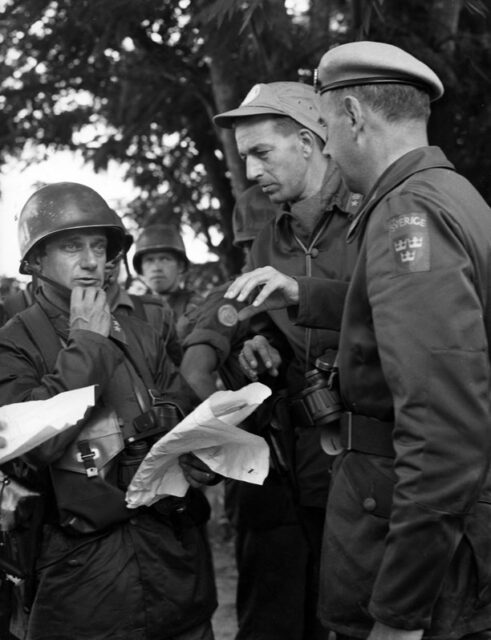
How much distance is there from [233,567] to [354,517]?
5.47 metres

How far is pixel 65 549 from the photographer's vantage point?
339 cm

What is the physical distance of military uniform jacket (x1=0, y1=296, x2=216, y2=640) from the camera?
3.32m

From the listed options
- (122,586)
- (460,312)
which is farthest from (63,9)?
(460,312)

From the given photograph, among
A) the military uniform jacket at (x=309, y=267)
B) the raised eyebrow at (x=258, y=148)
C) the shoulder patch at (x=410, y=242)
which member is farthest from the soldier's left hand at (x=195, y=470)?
the raised eyebrow at (x=258, y=148)

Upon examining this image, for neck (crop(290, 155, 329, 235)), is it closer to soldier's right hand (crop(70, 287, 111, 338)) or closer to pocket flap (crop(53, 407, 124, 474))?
soldier's right hand (crop(70, 287, 111, 338))

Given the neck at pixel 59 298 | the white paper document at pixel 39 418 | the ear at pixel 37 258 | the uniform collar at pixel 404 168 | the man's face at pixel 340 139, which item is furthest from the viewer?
the ear at pixel 37 258

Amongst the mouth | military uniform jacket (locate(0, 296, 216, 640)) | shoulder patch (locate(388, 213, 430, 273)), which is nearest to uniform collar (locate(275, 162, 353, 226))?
the mouth

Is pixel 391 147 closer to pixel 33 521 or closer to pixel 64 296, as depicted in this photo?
pixel 64 296

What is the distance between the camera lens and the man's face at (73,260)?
149 inches

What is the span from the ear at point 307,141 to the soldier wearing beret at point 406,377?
4.17ft

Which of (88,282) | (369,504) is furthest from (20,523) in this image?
(369,504)

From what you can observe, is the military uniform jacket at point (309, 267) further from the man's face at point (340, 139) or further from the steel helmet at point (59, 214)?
the man's face at point (340, 139)

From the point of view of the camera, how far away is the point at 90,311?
3.54 metres

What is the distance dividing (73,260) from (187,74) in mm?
3307
